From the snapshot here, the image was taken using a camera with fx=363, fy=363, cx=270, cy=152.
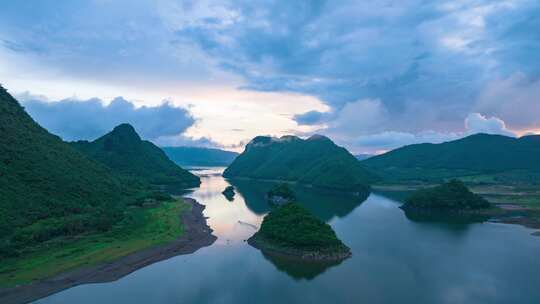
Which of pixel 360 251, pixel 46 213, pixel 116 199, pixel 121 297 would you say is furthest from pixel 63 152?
pixel 360 251

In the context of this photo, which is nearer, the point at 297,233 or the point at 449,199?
A: the point at 297,233

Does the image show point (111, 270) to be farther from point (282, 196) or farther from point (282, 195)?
point (282, 195)

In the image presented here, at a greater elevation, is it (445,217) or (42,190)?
(42,190)

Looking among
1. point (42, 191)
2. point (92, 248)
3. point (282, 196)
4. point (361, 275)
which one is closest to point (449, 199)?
point (282, 196)

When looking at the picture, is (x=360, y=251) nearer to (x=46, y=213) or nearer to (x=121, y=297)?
(x=121, y=297)

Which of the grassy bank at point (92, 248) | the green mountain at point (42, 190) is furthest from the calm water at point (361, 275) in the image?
the green mountain at point (42, 190)

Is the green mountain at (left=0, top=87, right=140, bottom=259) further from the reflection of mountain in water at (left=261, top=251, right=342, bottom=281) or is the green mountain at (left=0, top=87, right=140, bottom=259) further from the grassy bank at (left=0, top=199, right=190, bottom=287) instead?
the reflection of mountain in water at (left=261, top=251, right=342, bottom=281)

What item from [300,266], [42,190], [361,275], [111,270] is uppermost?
[42,190]

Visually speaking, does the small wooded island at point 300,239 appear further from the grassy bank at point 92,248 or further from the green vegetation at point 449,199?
the green vegetation at point 449,199
